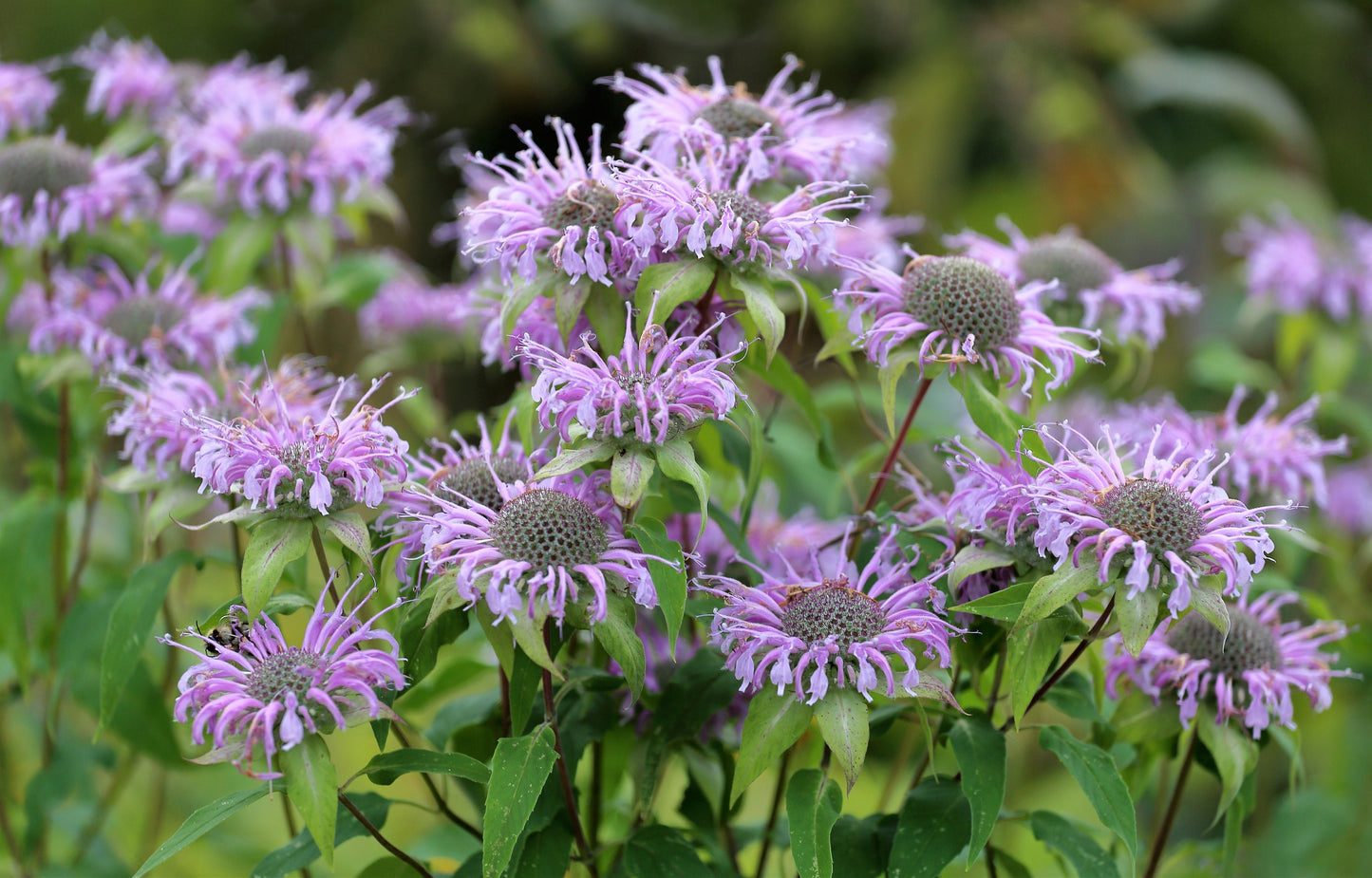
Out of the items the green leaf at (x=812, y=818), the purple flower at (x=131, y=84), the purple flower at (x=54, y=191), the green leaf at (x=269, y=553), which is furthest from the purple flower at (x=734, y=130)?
the purple flower at (x=131, y=84)

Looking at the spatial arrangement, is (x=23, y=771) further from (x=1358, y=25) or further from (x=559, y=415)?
(x=1358, y=25)

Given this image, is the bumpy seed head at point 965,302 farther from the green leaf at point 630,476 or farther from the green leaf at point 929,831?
the green leaf at point 929,831

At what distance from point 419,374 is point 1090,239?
2.43 meters

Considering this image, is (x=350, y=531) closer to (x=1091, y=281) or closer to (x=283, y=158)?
(x=283, y=158)

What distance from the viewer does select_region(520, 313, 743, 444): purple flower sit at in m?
0.98

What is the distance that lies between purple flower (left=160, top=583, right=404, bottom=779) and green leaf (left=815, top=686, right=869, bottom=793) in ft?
1.21

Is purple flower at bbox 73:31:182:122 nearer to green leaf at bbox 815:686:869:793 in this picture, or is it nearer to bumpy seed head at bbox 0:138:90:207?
bumpy seed head at bbox 0:138:90:207

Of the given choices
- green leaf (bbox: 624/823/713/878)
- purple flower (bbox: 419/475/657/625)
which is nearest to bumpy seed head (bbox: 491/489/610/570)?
purple flower (bbox: 419/475/657/625)

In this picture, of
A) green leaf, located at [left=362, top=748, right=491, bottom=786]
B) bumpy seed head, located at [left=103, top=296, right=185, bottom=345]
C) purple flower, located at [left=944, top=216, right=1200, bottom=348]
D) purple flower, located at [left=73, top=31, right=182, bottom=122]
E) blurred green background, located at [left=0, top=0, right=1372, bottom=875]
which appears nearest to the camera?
green leaf, located at [left=362, top=748, right=491, bottom=786]

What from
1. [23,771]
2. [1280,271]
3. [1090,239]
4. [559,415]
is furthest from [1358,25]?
[23,771]

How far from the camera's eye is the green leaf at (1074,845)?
108cm

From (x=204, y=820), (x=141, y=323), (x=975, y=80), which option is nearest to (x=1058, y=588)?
(x=204, y=820)

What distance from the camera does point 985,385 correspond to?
116 centimetres

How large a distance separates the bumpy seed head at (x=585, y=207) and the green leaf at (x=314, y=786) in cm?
52
